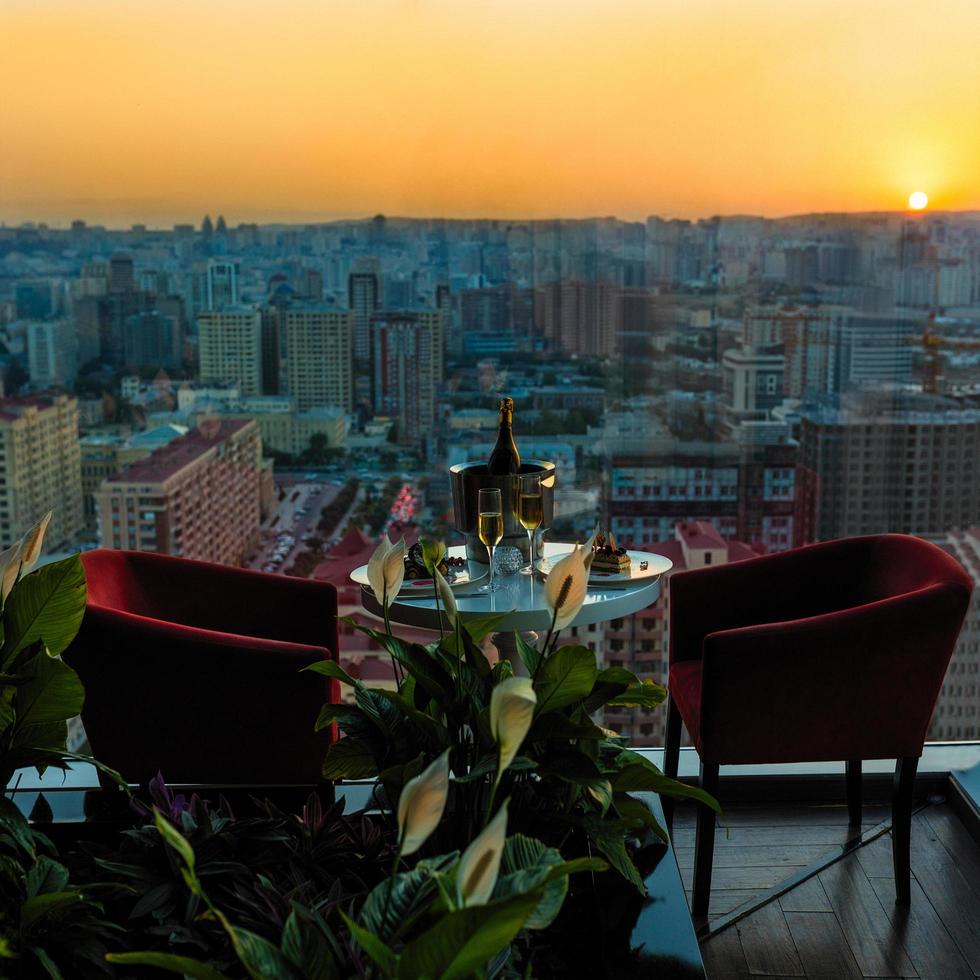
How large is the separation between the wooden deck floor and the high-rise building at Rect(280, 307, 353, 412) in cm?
204

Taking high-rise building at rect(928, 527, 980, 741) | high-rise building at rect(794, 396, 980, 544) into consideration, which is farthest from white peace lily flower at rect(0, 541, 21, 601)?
high-rise building at rect(794, 396, 980, 544)

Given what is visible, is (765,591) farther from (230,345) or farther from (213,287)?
(213,287)

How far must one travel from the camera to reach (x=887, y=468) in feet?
14.0

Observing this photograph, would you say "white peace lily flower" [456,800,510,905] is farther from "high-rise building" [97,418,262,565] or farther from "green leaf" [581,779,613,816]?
"high-rise building" [97,418,262,565]

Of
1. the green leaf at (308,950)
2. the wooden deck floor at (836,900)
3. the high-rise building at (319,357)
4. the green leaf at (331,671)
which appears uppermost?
the high-rise building at (319,357)

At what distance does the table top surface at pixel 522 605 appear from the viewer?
8.17 ft

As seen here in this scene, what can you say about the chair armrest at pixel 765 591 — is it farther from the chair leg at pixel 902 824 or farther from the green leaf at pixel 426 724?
the green leaf at pixel 426 724

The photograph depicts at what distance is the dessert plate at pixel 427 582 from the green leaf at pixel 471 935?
1.68 metres

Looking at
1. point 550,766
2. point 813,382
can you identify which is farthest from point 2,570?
point 813,382

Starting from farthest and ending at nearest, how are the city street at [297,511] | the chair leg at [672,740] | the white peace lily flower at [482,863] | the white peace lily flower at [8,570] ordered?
1. the city street at [297,511]
2. the chair leg at [672,740]
3. the white peace lily flower at [8,570]
4. the white peace lily flower at [482,863]

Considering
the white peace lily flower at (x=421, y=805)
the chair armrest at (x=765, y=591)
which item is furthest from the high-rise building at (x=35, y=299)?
the white peace lily flower at (x=421, y=805)

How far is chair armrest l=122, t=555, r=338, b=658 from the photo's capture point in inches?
117

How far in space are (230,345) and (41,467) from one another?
833 millimetres

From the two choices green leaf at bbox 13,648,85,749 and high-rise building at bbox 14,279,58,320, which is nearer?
green leaf at bbox 13,648,85,749
